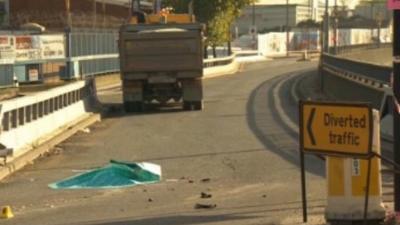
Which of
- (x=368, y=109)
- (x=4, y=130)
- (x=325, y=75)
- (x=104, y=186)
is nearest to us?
(x=368, y=109)

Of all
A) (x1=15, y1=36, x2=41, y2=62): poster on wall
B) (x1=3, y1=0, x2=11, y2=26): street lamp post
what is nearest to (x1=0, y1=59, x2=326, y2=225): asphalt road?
(x1=15, y1=36, x2=41, y2=62): poster on wall

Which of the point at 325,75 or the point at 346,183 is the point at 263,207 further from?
the point at 325,75

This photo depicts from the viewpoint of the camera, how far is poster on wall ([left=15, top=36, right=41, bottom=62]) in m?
34.7

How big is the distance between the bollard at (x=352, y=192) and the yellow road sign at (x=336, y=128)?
25cm

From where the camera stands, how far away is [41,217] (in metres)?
9.50

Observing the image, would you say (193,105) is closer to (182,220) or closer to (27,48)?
(27,48)

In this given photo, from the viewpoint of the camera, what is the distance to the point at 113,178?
39.9ft

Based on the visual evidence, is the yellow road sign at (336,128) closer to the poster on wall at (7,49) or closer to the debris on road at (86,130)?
the debris on road at (86,130)

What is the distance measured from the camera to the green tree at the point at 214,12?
57812 millimetres

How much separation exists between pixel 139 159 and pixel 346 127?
771 cm

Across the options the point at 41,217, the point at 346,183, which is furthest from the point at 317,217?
the point at 41,217

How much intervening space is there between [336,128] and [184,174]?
5.67 m

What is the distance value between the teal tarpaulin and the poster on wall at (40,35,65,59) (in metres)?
24.7

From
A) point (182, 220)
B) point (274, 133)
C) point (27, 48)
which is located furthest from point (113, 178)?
point (27, 48)
